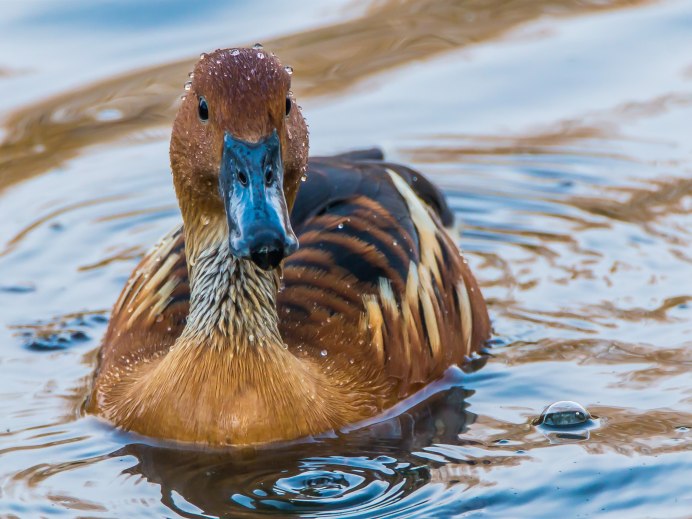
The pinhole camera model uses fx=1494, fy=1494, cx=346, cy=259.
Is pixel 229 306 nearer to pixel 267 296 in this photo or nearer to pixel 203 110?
pixel 267 296

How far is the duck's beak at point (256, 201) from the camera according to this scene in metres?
6.39

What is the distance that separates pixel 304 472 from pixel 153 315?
1.44 metres

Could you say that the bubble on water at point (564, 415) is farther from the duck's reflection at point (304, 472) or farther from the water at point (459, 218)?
the duck's reflection at point (304, 472)

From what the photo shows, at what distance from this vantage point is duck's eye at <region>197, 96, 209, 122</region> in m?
6.98

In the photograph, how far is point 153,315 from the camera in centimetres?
787

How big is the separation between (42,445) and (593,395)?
2815 millimetres

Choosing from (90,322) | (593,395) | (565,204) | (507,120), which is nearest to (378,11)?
(507,120)

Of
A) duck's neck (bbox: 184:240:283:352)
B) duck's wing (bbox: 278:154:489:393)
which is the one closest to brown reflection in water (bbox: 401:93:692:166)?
duck's wing (bbox: 278:154:489:393)

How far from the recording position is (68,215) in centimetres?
1042

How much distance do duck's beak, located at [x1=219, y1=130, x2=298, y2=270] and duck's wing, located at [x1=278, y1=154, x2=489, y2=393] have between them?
1125 mm

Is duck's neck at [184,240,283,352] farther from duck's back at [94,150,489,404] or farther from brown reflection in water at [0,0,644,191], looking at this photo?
brown reflection in water at [0,0,644,191]

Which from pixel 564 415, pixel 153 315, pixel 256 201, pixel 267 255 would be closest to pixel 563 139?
pixel 564 415

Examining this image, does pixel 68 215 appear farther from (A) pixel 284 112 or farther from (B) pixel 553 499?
(B) pixel 553 499

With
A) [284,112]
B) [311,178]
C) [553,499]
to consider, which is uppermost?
[284,112]
